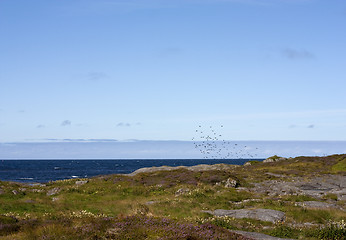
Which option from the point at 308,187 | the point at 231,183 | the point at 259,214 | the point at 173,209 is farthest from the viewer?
the point at 231,183

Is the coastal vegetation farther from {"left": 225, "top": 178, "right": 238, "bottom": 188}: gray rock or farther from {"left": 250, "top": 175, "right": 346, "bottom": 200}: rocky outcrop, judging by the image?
{"left": 250, "top": 175, "right": 346, "bottom": 200}: rocky outcrop

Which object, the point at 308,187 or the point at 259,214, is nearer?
the point at 259,214

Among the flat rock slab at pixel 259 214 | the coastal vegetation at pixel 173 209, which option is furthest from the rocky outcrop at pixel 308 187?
the flat rock slab at pixel 259 214

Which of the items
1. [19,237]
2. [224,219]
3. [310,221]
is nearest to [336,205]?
[310,221]

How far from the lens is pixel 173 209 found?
1115 inches

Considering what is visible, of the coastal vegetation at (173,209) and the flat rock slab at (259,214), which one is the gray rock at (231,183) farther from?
the flat rock slab at (259,214)

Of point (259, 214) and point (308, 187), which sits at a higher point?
point (259, 214)

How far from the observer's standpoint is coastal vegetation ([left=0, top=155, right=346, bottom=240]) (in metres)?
14.6

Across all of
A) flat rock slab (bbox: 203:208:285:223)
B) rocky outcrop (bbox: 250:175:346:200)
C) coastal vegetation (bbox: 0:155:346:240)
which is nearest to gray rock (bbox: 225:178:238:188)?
coastal vegetation (bbox: 0:155:346:240)

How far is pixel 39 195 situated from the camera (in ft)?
136

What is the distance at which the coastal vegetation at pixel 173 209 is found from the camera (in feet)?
47.9

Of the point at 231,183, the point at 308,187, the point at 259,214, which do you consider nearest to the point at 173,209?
the point at 259,214

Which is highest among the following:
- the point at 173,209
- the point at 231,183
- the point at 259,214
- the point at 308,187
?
the point at 231,183

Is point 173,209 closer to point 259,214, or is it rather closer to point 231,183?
Result: point 259,214
